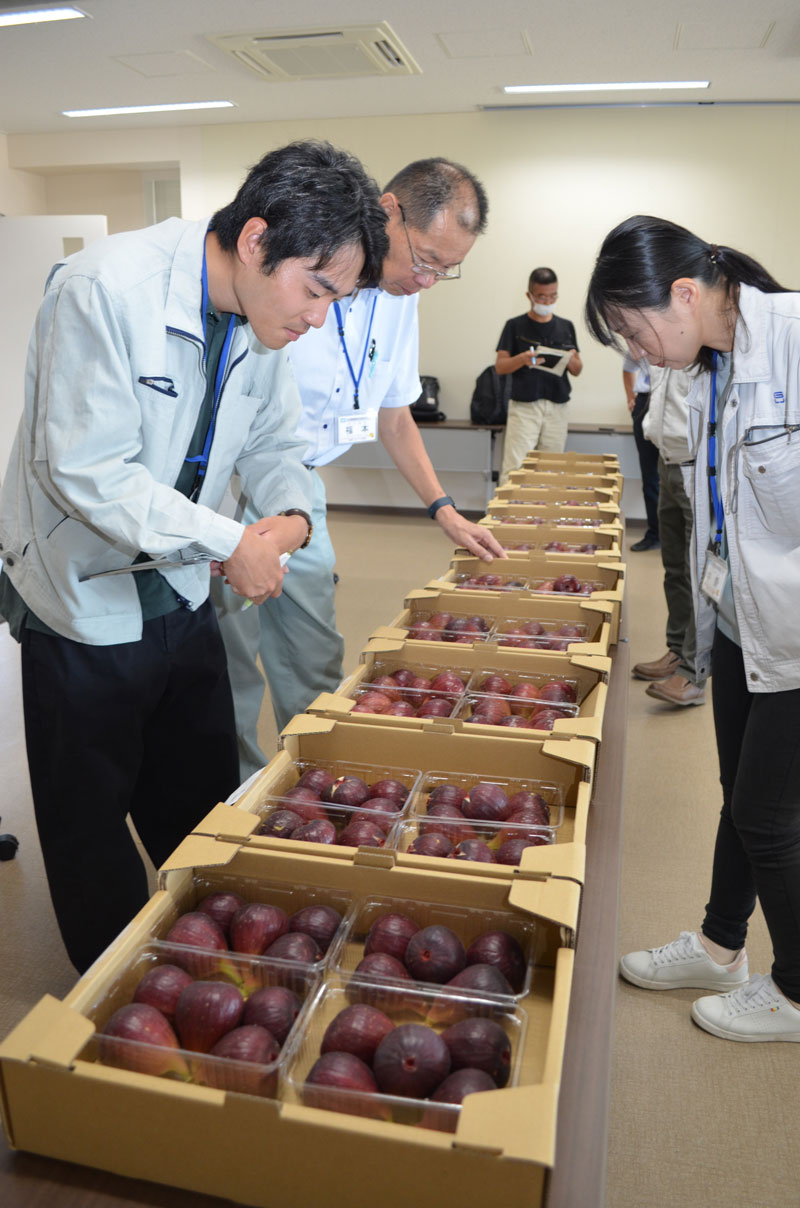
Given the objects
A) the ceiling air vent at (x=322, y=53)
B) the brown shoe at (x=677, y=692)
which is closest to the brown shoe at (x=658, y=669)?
the brown shoe at (x=677, y=692)

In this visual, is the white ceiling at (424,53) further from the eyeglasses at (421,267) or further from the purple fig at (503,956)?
the purple fig at (503,956)

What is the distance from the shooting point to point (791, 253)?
695cm

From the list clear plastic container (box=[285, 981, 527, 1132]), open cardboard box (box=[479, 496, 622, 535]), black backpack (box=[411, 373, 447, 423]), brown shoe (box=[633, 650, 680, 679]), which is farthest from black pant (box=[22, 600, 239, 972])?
black backpack (box=[411, 373, 447, 423])

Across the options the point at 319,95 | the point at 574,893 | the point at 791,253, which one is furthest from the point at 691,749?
the point at 319,95

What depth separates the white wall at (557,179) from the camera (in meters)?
6.86

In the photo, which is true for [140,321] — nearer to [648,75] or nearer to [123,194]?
[648,75]

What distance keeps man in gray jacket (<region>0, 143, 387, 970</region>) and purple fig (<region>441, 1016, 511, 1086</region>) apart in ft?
2.38

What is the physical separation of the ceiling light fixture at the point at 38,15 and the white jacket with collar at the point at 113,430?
14.8 feet

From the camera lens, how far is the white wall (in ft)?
22.5

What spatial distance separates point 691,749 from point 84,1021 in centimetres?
297

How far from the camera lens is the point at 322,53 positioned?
5566 mm

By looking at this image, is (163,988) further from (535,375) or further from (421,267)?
(535,375)

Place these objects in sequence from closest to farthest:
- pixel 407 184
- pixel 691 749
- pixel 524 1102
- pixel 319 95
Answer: pixel 524 1102 < pixel 407 184 < pixel 691 749 < pixel 319 95

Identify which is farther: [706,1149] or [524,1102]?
[706,1149]
